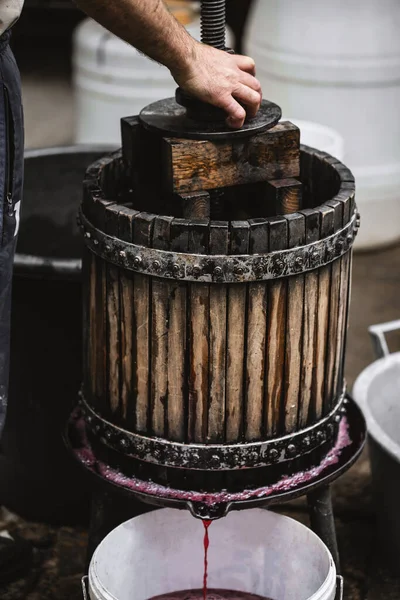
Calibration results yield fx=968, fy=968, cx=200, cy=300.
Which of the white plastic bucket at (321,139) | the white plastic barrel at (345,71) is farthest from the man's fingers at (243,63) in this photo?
the white plastic barrel at (345,71)

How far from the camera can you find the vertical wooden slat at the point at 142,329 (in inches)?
83.4

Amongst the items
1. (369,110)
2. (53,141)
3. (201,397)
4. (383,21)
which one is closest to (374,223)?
(369,110)

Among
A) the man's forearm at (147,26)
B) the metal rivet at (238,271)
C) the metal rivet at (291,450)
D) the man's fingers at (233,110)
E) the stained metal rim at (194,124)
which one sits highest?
the man's forearm at (147,26)

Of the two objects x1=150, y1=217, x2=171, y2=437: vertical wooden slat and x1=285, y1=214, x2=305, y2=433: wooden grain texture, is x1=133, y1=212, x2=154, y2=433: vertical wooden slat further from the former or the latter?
x1=285, y1=214, x2=305, y2=433: wooden grain texture

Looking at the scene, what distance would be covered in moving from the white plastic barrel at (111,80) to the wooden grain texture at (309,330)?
9.02 ft

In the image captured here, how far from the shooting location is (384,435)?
2770 mm

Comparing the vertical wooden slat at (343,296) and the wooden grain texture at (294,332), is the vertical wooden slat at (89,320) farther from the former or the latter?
the vertical wooden slat at (343,296)

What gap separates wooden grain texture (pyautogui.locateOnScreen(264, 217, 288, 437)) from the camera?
2.10 metres

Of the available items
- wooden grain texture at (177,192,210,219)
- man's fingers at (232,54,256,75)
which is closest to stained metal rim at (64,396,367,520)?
wooden grain texture at (177,192,210,219)

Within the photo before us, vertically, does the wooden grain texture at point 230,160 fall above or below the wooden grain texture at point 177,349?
above

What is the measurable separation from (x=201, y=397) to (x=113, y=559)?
0.51 m

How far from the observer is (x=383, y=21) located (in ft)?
15.0

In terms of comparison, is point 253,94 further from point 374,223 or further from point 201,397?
point 374,223

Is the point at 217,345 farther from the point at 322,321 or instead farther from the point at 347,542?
the point at 347,542
